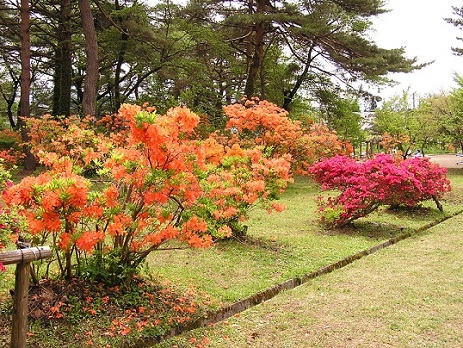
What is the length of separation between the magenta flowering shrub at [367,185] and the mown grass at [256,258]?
0.38 meters

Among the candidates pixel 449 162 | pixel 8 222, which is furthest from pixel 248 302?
pixel 449 162

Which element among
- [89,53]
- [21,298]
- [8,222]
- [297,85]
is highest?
[297,85]

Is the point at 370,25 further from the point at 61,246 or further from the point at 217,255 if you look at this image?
the point at 61,246

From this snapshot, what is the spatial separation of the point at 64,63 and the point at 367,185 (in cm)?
1330

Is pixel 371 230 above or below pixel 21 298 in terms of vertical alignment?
below

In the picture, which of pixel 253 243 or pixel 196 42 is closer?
pixel 253 243

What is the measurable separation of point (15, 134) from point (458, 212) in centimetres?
1451

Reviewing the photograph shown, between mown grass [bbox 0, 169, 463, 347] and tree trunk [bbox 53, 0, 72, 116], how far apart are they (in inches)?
417

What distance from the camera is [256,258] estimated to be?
19.7ft

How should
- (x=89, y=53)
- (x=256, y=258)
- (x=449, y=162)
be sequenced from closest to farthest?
(x=256, y=258) < (x=89, y=53) < (x=449, y=162)

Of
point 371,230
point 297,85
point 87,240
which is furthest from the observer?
point 297,85

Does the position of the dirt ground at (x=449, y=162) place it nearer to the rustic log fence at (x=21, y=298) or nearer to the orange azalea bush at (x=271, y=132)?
the orange azalea bush at (x=271, y=132)

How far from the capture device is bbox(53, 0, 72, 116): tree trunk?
15.2 m

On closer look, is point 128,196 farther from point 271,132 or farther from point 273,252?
point 271,132
